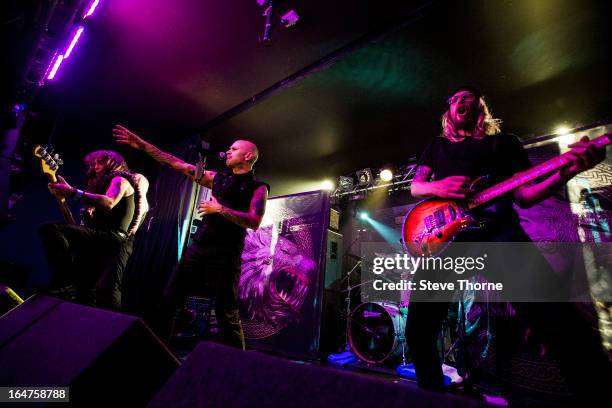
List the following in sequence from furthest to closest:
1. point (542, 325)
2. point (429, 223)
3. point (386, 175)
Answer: point (386, 175) < point (429, 223) < point (542, 325)

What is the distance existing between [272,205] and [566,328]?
4.68 meters

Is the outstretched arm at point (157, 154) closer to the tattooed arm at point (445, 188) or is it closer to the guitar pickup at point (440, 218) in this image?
the tattooed arm at point (445, 188)

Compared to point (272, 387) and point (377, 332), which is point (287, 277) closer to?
point (377, 332)

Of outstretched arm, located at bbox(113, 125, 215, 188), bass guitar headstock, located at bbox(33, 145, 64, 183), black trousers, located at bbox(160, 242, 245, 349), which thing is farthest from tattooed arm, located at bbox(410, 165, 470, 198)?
bass guitar headstock, located at bbox(33, 145, 64, 183)

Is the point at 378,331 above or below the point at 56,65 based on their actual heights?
below

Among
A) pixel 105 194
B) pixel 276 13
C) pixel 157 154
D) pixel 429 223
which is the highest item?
pixel 276 13

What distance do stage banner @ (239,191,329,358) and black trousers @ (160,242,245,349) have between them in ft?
6.79

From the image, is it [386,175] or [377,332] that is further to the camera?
[386,175]

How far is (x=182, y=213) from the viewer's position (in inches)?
234

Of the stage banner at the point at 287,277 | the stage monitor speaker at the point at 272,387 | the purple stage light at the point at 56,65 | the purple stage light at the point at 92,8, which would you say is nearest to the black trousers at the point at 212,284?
the stage monitor speaker at the point at 272,387

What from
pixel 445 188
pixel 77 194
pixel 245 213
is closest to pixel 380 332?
pixel 245 213

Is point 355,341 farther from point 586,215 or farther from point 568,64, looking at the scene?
point 568,64

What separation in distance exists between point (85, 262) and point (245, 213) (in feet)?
5.54

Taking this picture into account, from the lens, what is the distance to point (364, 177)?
7469 millimetres
